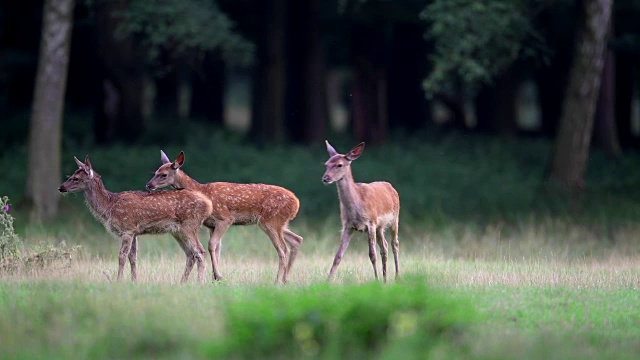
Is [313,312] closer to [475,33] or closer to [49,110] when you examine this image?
[49,110]

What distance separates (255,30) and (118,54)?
25.7 feet

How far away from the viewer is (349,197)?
548 inches

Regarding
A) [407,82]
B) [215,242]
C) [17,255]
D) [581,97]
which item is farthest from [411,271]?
[407,82]

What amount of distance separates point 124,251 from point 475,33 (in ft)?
39.4

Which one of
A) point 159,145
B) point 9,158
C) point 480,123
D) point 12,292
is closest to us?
point 12,292

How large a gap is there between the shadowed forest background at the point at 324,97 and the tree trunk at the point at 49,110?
0.03 metres

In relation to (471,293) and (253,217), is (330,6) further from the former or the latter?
(471,293)

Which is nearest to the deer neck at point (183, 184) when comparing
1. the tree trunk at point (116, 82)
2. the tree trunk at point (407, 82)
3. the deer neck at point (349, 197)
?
the deer neck at point (349, 197)

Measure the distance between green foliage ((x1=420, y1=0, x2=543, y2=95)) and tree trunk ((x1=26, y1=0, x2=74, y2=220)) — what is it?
7.03 meters

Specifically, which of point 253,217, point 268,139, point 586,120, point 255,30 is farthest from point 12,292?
point 255,30

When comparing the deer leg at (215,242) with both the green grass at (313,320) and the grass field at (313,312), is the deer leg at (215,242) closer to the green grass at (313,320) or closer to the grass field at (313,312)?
the grass field at (313,312)

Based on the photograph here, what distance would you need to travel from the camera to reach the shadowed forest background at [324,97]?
22625 mm

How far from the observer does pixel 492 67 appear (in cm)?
2450

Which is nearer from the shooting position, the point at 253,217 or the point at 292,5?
the point at 253,217
